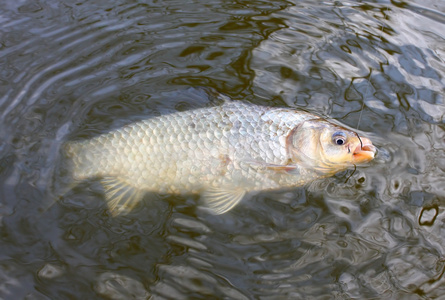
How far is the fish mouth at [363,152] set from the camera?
11.5ft

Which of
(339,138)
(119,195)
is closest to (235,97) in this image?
(339,138)

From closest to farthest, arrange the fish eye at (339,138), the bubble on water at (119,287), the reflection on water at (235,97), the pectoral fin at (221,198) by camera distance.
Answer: the bubble on water at (119,287) < the reflection on water at (235,97) < the pectoral fin at (221,198) < the fish eye at (339,138)

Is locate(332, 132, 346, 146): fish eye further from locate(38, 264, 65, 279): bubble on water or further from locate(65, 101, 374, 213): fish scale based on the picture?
locate(38, 264, 65, 279): bubble on water

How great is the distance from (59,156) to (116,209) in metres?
0.65

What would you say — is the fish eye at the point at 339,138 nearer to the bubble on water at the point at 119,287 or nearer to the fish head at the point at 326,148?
the fish head at the point at 326,148

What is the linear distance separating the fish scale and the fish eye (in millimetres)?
297

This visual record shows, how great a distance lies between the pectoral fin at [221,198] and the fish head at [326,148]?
19.7 inches

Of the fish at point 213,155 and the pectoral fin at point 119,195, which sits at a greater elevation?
the fish at point 213,155

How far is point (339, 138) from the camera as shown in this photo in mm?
3508

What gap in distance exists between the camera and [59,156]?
3590 mm

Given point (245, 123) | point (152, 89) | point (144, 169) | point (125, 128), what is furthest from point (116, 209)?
point (152, 89)

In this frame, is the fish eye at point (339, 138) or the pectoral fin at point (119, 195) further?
the fish eye at point (339, 138)

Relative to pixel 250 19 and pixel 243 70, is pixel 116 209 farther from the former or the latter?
pixel 250 19

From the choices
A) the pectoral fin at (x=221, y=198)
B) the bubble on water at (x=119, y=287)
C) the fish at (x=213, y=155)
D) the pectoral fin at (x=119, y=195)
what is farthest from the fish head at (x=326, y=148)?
the bubble on water at (x=119, y=287)
